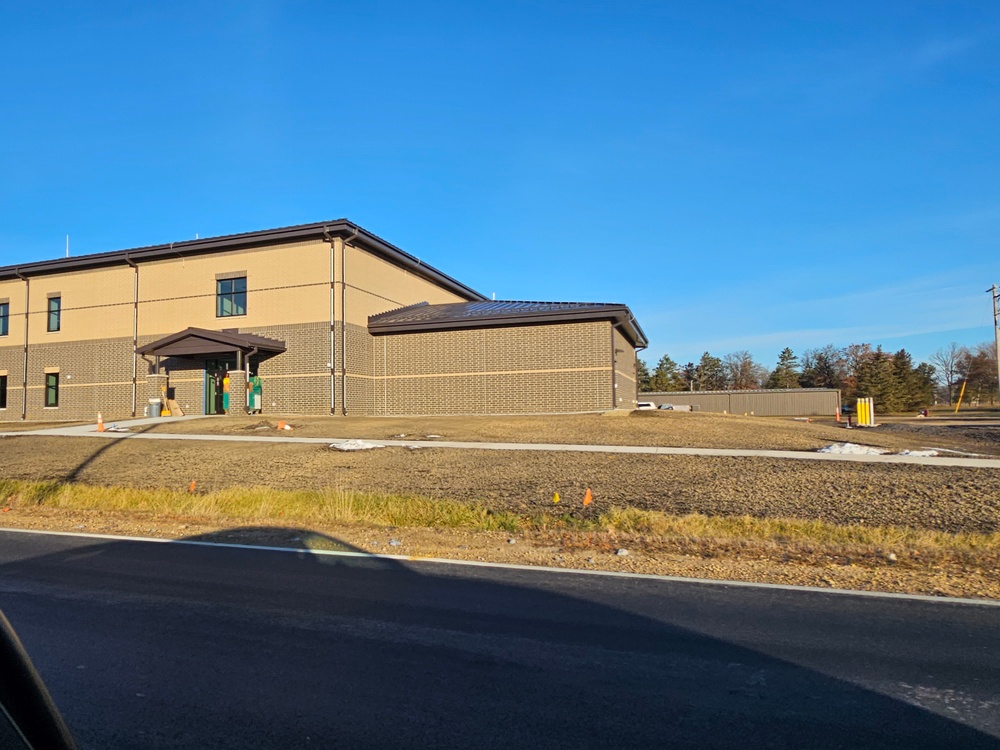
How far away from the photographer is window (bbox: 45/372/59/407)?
3566 cm

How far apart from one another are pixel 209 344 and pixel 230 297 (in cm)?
317

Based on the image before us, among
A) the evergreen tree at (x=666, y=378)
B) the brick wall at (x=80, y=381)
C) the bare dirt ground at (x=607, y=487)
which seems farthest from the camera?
the evergreen tree at (x=666, y=378)

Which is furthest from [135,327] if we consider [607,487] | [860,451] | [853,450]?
[860,451]

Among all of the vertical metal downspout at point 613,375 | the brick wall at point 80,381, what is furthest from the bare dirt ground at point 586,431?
the brick wall at point 80,381

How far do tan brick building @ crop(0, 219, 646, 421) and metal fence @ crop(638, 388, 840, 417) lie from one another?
33077 millimetres

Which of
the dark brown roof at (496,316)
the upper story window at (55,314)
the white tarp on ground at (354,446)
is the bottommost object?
the white tarp on ground at (354,446)

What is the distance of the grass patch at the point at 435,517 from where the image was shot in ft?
30.2

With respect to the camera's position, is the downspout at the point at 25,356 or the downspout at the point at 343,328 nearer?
the downspout at the point at 343,328

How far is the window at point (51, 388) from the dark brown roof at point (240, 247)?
514 cm

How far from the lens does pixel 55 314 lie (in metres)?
35.8

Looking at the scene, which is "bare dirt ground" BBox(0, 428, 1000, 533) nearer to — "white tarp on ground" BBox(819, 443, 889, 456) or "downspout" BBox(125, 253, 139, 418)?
"white tarp on ground" BBox(819, 443, 889, 456)

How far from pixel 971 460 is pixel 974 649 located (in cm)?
1118

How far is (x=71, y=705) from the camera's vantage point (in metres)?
4.07

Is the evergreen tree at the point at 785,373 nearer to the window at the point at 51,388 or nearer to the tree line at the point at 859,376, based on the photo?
the tree line at the point at 859,376
